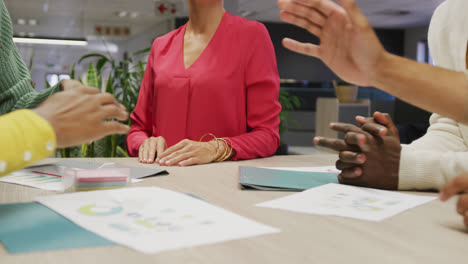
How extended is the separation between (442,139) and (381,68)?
556 mm

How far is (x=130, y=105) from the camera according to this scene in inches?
124

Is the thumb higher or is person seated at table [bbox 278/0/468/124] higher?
the thumb

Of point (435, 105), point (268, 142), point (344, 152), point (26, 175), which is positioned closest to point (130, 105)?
point (268, 142)

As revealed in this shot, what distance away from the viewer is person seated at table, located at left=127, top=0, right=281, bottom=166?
167 centimetres

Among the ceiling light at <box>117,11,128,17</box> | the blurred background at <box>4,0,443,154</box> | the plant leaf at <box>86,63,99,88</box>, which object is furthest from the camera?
the ceiling light at <box>117,11,128,17</box>

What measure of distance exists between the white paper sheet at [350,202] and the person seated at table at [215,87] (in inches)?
24.8

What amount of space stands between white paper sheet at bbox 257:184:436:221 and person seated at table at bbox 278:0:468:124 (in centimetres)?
19

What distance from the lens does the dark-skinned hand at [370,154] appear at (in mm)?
1030

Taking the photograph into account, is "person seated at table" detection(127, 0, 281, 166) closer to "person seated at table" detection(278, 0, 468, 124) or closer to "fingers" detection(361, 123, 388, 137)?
"fingers" detection(361, 123, 388, 137)

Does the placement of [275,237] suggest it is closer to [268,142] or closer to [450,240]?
[450,240]

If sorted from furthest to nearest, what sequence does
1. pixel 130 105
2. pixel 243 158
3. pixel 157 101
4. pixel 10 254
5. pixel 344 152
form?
pixel 130 105
pixel 157 101
pixel 243 158
pixel 344 152
pixel 10 254

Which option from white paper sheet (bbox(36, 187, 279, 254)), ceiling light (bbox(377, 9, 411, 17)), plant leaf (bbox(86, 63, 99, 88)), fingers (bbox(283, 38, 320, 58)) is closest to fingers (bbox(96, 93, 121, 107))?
white paper sheet (bbox(36, 187, 279, 254))

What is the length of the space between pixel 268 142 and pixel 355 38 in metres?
0.82

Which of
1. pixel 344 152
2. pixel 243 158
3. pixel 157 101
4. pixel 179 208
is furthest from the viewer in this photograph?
pixel 157 101
